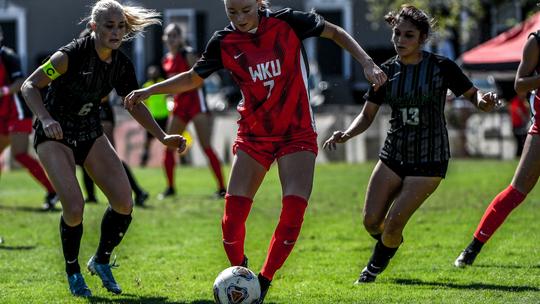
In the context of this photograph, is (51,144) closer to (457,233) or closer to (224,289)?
(224,289)

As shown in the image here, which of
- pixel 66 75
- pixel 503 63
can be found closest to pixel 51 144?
pixel 66 75

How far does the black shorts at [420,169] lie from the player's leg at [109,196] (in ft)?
6.11

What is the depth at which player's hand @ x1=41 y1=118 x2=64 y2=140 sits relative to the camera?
21.7 feet

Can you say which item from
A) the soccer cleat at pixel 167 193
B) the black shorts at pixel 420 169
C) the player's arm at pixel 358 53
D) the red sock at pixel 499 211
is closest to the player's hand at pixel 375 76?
the player's arm at pixel 358 53

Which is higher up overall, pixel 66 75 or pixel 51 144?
pixel 66 75

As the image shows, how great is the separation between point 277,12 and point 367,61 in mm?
706

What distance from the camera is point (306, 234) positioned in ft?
35.4

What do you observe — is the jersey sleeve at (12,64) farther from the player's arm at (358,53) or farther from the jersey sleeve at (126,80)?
the player's arm at (358,53)

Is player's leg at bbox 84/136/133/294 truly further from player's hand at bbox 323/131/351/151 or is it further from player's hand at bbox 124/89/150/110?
player's hand at bbox 323/131/351/151

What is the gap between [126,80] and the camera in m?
7.35

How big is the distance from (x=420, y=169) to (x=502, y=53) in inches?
455

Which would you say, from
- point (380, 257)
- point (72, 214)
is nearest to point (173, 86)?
point (72, 214)

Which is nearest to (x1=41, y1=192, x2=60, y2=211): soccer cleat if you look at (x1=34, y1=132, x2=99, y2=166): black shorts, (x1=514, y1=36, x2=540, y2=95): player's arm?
(x1=34, y1=132, x2=99, y2=166): black shorts

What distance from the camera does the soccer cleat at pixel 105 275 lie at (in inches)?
290
